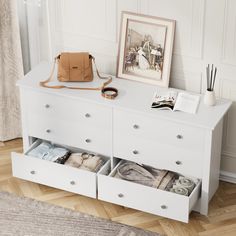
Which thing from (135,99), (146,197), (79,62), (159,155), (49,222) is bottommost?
(49,222)

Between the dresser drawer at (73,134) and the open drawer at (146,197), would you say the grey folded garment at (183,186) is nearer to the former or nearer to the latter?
the open drawer at (146,197)

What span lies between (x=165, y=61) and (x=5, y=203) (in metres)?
1.32

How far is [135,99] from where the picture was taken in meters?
3.87

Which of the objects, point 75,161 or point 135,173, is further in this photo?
point 75,161

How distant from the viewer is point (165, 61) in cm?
398

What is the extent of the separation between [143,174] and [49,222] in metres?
0.63

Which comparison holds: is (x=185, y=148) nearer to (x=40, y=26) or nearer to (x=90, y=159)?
(x=90, y=159)

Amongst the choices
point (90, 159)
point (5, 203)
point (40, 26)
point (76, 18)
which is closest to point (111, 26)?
point (76, 18)

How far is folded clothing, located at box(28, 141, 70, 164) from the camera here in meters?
4.04

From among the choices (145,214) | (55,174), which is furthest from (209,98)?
(55,174)

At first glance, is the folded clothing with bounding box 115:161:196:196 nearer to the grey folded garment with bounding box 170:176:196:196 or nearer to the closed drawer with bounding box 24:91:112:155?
the grey folded garment with bounding box 170:176:196:196

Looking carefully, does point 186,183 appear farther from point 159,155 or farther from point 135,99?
point 135,99

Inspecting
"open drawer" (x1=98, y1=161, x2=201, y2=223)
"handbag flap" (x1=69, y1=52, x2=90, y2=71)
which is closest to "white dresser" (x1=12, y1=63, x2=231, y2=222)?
"open drawer" (x1=98, y1=161, x2=201, y2=223)

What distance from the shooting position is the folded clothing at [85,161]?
3982 millimetres
